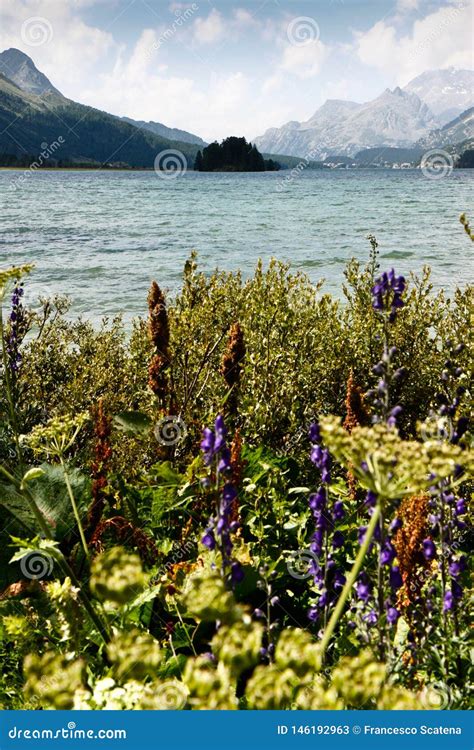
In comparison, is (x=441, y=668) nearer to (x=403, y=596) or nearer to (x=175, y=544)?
(x=403, y=596)

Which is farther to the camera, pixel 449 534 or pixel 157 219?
pixel 157 219

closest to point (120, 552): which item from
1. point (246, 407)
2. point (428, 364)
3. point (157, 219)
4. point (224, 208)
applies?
point (246, 407)

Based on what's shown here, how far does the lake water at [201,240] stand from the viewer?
22.0 m

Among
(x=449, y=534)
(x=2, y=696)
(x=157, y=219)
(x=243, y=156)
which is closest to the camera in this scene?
(x=449, y=534)

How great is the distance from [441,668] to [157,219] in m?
46.0

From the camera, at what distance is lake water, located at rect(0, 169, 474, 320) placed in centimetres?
2203

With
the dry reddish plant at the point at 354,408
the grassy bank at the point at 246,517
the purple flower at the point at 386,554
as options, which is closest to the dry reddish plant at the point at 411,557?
the grassy bank at the point at 246,517

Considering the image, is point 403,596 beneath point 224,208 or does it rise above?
beneath

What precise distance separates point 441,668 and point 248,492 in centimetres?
182

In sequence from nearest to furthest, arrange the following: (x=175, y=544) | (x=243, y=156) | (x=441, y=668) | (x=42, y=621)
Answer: (x=441, y=668) → (x=42, y=621) → (x=175, y=544) → (x=243, y=156)

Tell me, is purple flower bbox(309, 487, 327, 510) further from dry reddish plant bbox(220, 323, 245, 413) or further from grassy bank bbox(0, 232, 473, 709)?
dry reddish plant bbox(220, 323, 245, 413)

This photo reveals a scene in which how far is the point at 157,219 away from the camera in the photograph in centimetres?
4628

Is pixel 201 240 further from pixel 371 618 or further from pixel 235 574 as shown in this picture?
pixel 235 574

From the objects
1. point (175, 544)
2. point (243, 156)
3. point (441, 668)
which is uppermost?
point (243, 156)
